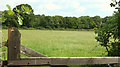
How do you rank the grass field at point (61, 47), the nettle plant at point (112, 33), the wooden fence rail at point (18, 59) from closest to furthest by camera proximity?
the wooden fence rail at point (18, 59) → the nettle plant at point (112, 33) → the grass field at point (61, 47)

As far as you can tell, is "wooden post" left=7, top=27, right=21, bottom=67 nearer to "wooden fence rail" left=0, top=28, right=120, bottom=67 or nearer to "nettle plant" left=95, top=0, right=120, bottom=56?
"wooden fence rail" left=0, top=28, right=120, bottom=67

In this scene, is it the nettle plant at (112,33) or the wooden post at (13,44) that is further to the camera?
the nettle plant at (112,33)

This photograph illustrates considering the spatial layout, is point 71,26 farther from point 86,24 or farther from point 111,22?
point 111,22

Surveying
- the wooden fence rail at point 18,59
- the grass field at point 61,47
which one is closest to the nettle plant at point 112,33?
the grass field at point 61,47

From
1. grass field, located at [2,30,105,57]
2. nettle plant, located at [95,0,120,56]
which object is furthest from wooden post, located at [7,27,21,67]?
nettle plant, located at [95,0,120,56]

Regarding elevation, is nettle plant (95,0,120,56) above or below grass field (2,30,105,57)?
above

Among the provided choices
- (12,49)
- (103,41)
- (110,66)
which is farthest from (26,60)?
(103,41)

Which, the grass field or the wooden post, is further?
the grass field

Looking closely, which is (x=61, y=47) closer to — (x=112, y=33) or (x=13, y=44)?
(x=112, y=33)

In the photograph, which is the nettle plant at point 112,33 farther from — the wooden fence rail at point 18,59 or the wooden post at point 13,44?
the wooden post at point 13,44

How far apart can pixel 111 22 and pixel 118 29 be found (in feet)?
0.98

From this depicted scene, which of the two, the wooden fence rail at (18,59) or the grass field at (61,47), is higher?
the wooden fence rail at (18,59)

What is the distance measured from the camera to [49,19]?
18.0 metres

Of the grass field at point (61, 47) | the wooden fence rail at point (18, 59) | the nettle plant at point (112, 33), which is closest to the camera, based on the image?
the wooden fence rail at point (18, 59)
